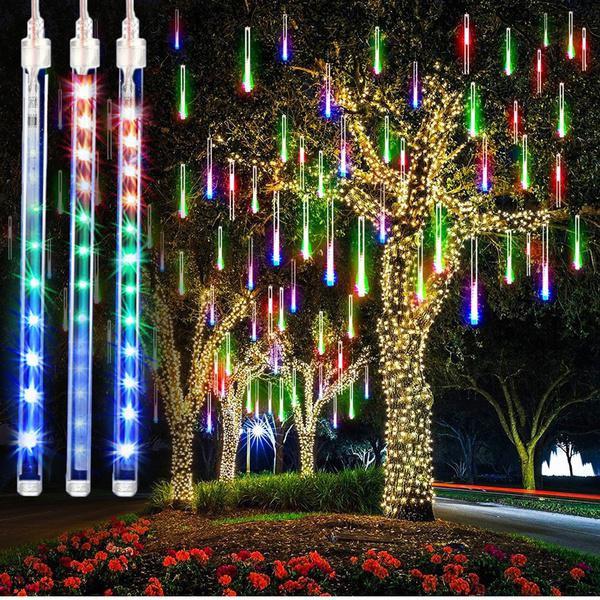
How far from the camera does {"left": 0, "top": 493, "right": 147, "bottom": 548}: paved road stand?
20.4m

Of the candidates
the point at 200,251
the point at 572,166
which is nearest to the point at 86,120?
the point at 572,166

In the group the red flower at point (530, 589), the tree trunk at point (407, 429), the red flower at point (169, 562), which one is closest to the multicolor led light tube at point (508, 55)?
the tree trunk at point (407, 429)

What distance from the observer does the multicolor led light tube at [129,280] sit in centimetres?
479

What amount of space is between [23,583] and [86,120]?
679cm

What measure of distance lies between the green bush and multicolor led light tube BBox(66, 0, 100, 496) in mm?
16986

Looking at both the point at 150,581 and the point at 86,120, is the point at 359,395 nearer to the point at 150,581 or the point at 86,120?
the point at 150,581

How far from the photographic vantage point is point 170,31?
15195mm

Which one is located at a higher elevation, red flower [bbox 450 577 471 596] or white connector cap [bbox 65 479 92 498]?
white connector cap [bbox 65 479 92 498]

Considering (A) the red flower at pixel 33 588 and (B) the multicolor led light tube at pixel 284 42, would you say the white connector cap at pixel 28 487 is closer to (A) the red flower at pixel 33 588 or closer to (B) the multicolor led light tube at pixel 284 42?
(A) the red flower at pixel 33 588

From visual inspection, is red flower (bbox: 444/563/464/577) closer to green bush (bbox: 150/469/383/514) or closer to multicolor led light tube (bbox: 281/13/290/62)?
multicolor led light tube (bbox: 281/13/290/62)

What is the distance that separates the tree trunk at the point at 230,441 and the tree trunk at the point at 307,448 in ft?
11.1

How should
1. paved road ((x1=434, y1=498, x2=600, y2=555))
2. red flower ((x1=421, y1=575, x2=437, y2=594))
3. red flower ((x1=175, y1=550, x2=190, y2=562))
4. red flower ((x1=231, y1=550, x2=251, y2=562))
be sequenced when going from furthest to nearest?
paved road ((x1=434, y1=498, x2=600, y2=555)) → red flower ((x1=231, y1=550, x2=251, y2=562)) → red flower ((x1=175, y1=550, x2=190, y2=562)) → red flower ((x1=421, y1=575, x2=437, y2=594))

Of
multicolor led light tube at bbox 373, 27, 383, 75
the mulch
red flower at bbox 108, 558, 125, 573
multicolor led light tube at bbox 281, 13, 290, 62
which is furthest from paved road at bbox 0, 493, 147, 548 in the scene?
multicolor led light tube at bbox 373, 27, 383, 75

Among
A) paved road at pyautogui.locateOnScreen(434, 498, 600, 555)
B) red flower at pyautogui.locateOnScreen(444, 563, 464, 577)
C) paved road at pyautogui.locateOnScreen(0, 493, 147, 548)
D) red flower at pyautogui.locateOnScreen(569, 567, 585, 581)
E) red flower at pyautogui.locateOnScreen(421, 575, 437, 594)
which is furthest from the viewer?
paved road at pyautogui.locateOnScreen(0, 493, 147, 548)
